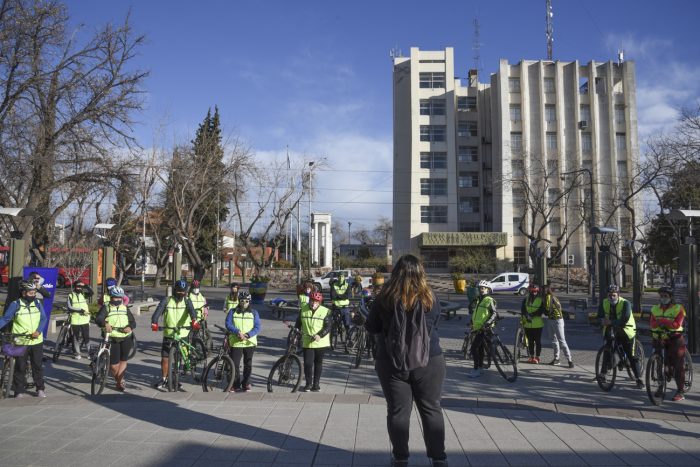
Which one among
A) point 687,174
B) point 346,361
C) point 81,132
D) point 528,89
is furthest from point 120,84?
point 528,89

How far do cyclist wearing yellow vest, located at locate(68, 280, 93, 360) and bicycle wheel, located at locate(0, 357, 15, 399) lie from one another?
11.2 feet

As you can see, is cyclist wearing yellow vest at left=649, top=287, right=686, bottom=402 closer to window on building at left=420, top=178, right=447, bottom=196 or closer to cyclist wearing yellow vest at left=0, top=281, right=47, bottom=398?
cyclist wearing yellow vest at left=0, top=281, right=47, bottom=398

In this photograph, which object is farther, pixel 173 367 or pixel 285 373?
pixel 285 373

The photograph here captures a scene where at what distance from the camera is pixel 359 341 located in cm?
1138

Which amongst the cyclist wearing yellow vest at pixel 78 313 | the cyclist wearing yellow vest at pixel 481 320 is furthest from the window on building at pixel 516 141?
the cyclist wearing yellow vest at pixel 78 313

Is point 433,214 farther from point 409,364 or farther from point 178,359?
point 409,364

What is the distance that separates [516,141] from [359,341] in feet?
170

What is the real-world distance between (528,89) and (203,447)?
196 ft

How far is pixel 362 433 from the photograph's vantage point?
245 inches

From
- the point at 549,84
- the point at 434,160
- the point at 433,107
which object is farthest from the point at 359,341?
the point at 549,84

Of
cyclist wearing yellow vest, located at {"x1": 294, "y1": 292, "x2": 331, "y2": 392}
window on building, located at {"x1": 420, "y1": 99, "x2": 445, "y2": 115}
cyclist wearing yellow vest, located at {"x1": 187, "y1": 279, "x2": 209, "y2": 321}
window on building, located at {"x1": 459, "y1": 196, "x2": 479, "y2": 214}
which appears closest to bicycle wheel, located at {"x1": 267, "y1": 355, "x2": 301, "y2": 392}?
cyclist wearing yellow vest, located at {"x1": 294, "y1": 292, "x2": 331, "y2": 392}

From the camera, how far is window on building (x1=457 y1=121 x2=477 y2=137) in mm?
62219

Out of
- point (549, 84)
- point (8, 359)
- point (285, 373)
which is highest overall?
point (549, 84)

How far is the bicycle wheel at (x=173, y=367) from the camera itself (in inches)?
338
